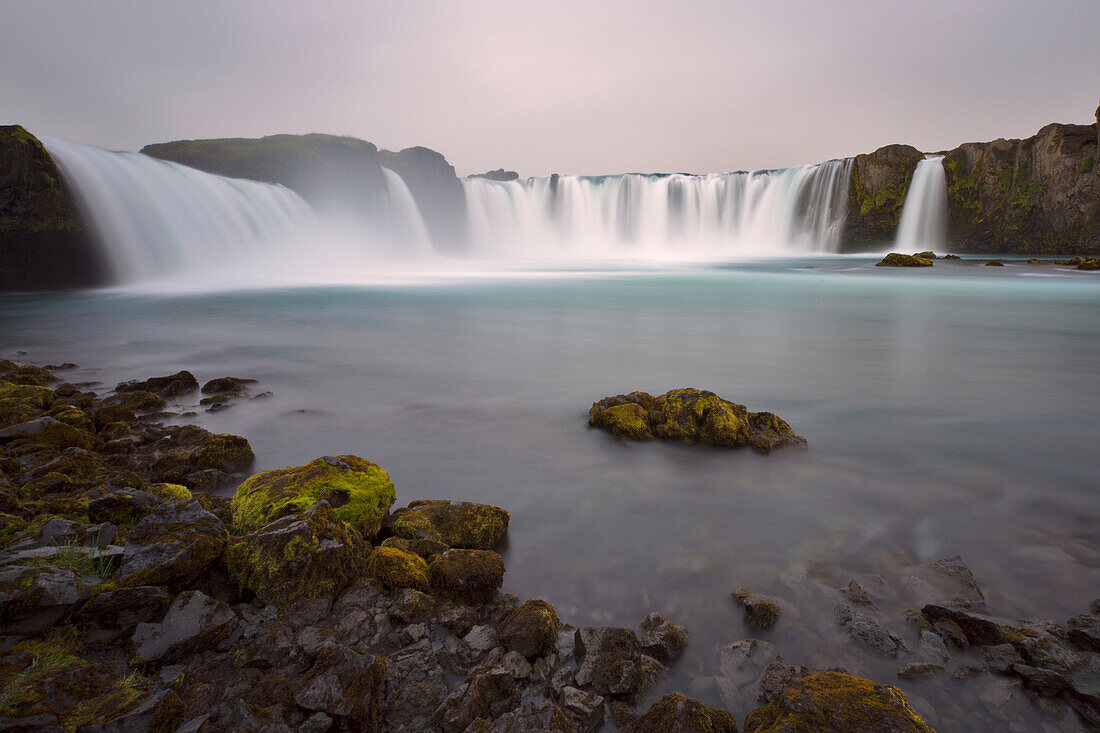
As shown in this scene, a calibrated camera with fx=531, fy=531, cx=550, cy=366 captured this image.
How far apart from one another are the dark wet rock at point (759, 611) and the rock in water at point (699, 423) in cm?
A: 243

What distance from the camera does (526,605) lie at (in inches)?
108

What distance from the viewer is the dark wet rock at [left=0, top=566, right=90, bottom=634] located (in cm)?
209

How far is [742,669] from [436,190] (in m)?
58.1

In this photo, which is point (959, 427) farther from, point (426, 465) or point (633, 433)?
point (426, 465)

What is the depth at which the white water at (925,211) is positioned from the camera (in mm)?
43000

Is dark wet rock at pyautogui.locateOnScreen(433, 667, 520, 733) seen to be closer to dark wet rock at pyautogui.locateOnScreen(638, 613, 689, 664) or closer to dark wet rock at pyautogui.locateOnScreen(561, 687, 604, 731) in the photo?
dark wet rock at pyautogui.locateOnScreen(561, 687, 604, 731)

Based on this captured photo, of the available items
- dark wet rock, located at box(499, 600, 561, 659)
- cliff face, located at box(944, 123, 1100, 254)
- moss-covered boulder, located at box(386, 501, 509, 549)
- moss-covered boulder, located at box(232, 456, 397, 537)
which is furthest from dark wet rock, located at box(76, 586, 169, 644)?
cliff face, located at box(944, 123, 1100, 254)

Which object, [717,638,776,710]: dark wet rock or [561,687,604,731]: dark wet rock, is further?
[717,638,776,710]: dark wet rock

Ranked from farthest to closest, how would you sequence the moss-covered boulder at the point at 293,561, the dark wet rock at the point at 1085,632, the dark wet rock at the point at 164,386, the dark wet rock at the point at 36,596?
the dark wet rock at the point at 164,386 → the moss-covered boulder at the point at 293,561 → the dark wet rock at the point at 1085,632 → the dark wet rock at the point at 36,596

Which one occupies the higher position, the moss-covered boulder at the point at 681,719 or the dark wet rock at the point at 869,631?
the moss-covered boulder at the point at 681,719

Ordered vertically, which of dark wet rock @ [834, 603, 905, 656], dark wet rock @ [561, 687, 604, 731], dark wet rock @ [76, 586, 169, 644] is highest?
dark wet rock @ [76, 586, 169, 644]

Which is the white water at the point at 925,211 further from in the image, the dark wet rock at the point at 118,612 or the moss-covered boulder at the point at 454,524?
the dark wet rock at the point at 118,612

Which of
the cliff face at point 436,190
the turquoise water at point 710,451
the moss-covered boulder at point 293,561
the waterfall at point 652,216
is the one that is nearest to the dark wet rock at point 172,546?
the moss-covered boulder at point 293,561

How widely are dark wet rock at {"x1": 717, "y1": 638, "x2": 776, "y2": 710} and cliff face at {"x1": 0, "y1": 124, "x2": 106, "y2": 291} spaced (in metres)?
24.4
